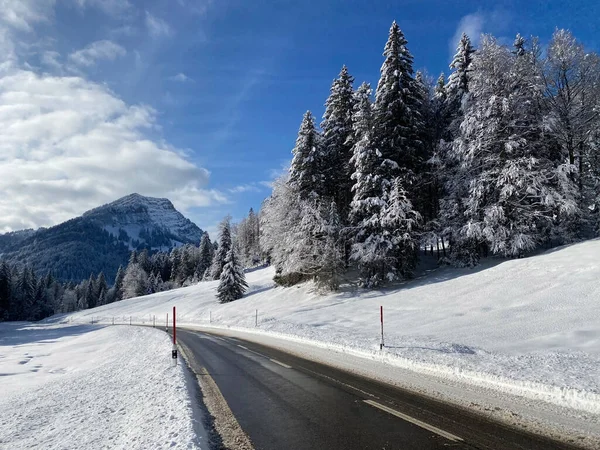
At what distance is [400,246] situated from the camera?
2684 centimetres

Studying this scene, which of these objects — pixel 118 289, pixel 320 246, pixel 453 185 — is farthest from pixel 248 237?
pixel 453 185

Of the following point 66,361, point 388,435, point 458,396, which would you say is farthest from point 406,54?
point 66,361

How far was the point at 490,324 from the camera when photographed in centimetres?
1514

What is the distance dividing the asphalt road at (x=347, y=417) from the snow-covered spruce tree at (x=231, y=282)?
3870cm

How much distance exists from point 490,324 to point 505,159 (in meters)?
13.7

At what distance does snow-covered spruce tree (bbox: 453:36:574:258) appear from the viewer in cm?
2295

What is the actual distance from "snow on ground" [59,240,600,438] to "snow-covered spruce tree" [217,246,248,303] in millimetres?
14839

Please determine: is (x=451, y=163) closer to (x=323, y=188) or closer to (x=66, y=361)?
(x=323, y=188)

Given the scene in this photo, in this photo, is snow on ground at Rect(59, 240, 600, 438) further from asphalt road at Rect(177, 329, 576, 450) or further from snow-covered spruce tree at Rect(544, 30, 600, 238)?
snow-covered spruce tree at Rect(544, 30, 600, 238)

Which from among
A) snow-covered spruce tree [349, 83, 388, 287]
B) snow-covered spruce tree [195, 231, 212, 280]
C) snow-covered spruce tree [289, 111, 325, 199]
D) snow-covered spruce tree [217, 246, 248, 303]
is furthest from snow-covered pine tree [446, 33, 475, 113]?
snow-covered spruce tree [195, 231, 212, 280]

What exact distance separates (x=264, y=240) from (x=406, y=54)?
20.0 metres

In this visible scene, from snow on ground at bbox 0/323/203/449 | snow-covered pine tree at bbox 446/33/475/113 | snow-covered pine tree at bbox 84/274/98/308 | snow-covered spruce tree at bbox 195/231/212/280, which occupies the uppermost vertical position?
snow-covered pine tree at bbox 446/33/475/113

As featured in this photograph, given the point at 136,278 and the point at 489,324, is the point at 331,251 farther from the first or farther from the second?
the point at 136,278

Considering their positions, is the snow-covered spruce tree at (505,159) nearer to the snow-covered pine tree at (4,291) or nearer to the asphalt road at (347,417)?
the asphalt road at (347,417)
